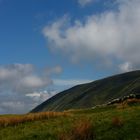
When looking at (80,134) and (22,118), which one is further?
(22,118)

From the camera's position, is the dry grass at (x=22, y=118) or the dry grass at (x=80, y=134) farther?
the dry grass at (x=22, y=118)

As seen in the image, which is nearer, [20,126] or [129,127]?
[129,127]

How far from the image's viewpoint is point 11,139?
33000mm

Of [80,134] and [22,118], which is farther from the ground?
[22,118]

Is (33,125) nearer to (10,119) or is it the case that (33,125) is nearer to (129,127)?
(10,119)

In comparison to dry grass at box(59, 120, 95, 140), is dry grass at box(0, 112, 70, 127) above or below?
above

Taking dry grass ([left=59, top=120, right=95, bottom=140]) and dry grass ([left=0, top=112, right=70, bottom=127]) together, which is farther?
dry grass ([left=0, top=112, right=70, bottom=127])

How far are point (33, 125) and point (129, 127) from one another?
1292 centimetres

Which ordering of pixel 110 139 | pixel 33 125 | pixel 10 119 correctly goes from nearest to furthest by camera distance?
pixel 110 139, pixel 33 125, pixel 10 119

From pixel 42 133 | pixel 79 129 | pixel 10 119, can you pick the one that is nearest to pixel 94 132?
pixel 79 129

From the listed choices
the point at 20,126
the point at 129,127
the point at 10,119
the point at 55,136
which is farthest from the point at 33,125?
the point at 129,127

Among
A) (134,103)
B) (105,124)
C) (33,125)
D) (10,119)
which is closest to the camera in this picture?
(105,124)

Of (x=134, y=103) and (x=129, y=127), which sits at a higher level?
(x=134, y=103)

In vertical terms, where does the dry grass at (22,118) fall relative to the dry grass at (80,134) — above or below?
above
